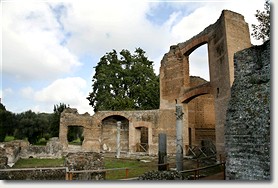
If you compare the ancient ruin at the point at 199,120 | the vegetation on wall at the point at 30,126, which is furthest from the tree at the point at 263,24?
the vegetation on wall at the point at 30,126

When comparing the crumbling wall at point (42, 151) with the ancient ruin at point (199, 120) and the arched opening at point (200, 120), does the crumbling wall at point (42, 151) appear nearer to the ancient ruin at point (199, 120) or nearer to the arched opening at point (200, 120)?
the ancient ruin at point (199, 120)

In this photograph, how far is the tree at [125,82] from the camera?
94.4 feet

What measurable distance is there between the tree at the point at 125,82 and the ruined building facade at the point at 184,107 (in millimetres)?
6696

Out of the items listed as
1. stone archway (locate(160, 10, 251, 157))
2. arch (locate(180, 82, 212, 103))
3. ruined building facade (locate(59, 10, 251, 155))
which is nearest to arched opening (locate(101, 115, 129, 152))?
ruined building facade (locate(59, 10, 251, 155))

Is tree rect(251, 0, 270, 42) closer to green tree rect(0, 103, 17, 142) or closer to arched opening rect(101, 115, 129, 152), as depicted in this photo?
arched opening rect(101, 115, 129, 152)

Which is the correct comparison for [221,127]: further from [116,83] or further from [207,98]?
[116,83]

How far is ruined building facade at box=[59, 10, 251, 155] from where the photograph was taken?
13.0 meters

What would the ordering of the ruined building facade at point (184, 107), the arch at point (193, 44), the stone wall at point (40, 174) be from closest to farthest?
the stone wall at point (40, 174), the ruined building facade at point (184, 107), the arch at point (193, 44)

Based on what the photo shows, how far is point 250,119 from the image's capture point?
15.4 ft

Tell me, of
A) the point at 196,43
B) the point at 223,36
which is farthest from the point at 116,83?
the point at 223,36

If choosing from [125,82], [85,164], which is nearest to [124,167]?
[85,164]

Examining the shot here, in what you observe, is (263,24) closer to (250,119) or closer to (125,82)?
(250,119)

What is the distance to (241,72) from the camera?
17.0 ft

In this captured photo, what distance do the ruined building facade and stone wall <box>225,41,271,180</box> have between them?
7380mm
